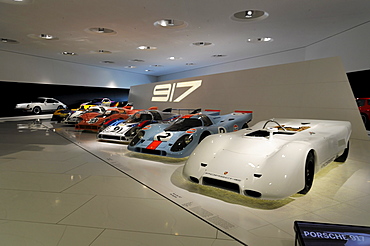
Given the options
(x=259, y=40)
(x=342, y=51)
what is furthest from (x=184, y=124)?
(x=342, y=51)

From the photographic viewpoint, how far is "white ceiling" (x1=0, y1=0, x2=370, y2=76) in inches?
241

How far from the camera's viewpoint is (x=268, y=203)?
2721mm

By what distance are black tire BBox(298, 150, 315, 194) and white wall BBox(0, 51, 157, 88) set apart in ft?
49.6

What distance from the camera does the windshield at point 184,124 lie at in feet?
17.0

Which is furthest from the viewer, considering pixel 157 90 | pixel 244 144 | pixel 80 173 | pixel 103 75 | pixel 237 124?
pixel 103 75

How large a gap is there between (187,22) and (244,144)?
17.9 ft

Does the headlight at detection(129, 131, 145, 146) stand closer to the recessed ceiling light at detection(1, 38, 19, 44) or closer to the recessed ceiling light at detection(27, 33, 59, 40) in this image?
the recessed ceiling light at detection(27, 33, 59, 40)

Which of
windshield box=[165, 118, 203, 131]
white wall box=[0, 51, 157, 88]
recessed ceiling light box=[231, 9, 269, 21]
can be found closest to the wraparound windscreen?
recessed ceiling light box=[231, 9, 269, 21]

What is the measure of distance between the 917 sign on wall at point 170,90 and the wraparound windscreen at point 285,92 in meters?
0.05

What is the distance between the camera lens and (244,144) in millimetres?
3180

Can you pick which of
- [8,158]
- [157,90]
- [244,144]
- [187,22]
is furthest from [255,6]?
[157,90]

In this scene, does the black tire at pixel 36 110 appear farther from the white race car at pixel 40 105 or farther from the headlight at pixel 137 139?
the headlight at pixel 137 139

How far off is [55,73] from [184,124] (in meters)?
13.0

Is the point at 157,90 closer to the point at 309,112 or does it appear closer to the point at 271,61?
the point at 271,61
